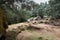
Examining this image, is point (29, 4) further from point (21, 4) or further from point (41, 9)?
point (41, 9)

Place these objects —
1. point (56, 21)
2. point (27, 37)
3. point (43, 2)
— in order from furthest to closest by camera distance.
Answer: point (43, 2) → point (56, 21) → point (27, 37)

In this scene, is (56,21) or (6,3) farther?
(56,21)

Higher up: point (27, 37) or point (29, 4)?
point (29, 4)

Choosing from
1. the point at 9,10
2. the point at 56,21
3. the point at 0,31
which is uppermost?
the point at 9,10

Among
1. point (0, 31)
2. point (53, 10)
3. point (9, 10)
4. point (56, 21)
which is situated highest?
point (9, 10)

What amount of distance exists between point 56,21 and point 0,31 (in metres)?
9.21

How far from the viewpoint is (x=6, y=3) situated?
269 inches

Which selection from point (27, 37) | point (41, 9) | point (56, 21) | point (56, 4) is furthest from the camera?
point (41, 9)

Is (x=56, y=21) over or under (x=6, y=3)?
under

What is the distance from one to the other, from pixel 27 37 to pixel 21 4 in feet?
5.36

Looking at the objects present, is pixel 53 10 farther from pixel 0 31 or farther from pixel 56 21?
pixel 0 31

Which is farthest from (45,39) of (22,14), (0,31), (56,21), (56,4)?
(56,21)

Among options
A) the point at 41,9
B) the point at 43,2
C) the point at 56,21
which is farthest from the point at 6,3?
the point at 43,2

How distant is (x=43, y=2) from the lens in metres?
19.8
